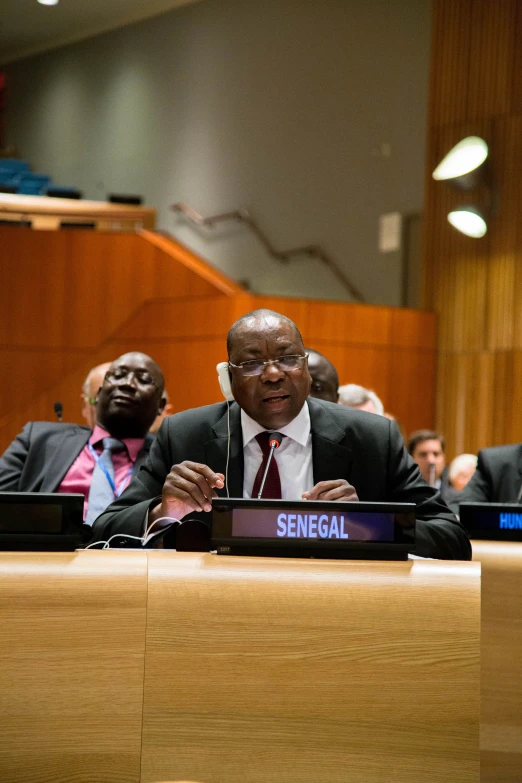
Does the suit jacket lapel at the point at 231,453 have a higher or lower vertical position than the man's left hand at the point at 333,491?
higher

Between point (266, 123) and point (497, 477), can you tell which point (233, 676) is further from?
point (266, 123)

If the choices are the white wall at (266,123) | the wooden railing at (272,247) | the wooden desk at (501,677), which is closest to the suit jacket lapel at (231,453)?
the wooden desk at (501,677)

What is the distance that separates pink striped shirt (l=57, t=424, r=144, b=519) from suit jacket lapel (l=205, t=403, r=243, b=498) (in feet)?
3.42

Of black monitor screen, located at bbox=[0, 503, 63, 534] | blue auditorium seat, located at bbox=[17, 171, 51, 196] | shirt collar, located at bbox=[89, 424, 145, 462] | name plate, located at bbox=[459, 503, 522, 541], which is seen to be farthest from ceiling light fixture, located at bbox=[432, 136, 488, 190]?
black monitor screen, located at bbox=[0, 503, 63, 534]

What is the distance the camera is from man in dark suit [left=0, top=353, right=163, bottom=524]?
3.53 metres

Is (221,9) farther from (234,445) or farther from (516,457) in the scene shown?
(234,445)

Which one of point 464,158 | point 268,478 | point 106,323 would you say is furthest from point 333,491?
point 106,323

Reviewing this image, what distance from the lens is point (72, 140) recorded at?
1341cm

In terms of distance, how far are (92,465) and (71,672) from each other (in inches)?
89.4

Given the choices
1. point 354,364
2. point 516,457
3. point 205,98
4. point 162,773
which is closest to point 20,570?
point 162,773

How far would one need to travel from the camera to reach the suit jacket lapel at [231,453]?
244 cm

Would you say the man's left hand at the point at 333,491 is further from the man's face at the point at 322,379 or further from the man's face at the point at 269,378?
the man's face at the point at 322,379

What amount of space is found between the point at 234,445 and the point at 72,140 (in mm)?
11716

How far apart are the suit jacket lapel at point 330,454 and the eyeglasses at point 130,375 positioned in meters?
1.26
